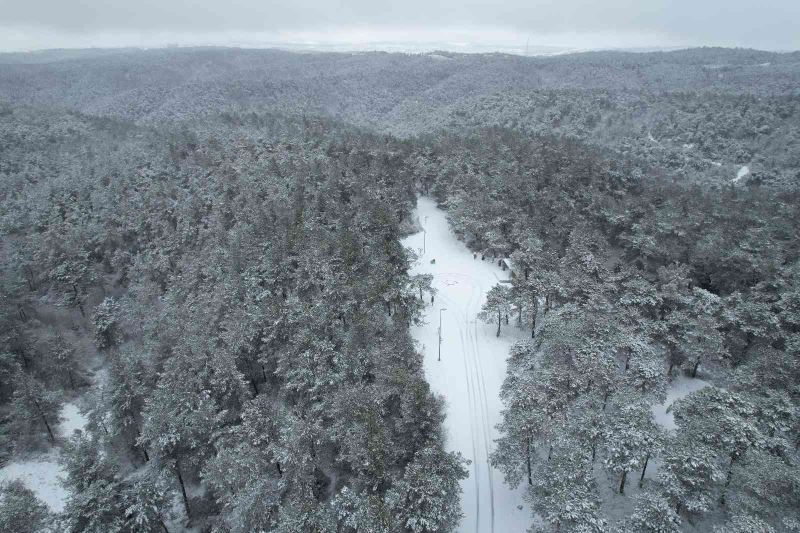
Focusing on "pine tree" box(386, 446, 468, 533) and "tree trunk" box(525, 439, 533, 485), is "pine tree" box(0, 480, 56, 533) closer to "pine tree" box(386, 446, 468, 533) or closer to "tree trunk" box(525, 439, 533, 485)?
"pine tree" box(386, 446, 468, 533)

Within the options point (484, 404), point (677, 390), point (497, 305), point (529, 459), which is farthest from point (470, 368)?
point (677, 390)

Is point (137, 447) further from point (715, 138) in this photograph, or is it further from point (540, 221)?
point (715, 138)

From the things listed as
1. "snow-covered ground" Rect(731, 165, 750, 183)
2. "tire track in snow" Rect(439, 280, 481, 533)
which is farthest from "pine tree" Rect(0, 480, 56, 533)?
"snow-covered ground" Rect(731, 165, 750, 183)

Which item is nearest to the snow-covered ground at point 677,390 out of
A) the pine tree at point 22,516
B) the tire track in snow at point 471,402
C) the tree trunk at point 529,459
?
the tree trunk at point 529,459

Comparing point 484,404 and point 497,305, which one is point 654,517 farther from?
point 497,305

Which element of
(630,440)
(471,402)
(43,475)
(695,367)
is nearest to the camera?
(630,440)
